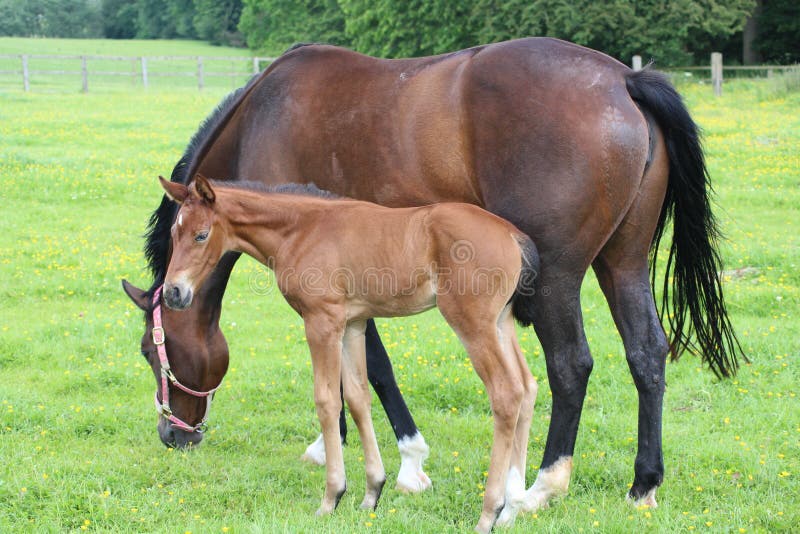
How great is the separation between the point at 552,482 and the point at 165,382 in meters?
2.35

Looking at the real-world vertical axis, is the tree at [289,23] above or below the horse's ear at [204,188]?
below

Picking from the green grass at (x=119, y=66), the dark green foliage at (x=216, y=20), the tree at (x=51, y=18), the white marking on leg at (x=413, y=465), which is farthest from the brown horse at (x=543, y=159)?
the tree at (x=51, y=18)

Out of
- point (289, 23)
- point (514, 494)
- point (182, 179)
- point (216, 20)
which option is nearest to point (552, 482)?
point (514, 494)

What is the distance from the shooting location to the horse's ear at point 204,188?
3.93 m

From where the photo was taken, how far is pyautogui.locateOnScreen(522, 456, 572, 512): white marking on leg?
4.34 m

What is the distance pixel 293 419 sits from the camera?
572 cm

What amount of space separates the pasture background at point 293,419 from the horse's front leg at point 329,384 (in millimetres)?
136

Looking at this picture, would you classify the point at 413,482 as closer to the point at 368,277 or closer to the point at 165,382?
the point at 368,277

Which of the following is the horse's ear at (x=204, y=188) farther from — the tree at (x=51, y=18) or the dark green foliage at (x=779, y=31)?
the tree at (x=51, y=18)

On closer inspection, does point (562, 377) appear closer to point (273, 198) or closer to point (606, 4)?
point (273, 198)

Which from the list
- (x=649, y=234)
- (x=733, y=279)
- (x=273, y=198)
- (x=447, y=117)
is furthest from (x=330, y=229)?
(x=733, y=279)

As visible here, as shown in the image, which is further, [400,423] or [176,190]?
[400,423]

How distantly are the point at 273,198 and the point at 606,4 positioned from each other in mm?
29194

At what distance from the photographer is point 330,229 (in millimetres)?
4168
